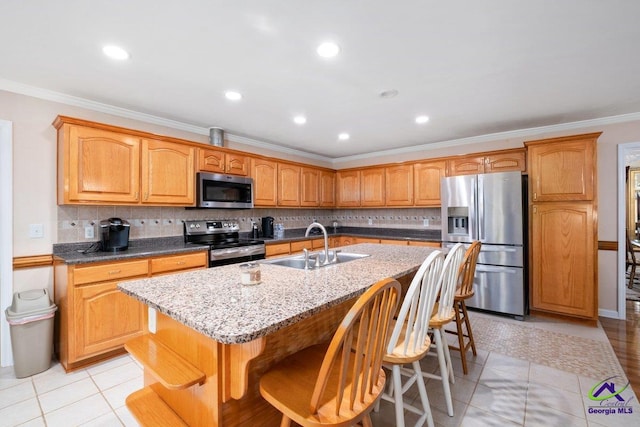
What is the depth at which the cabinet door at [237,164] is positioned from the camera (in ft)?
12.1

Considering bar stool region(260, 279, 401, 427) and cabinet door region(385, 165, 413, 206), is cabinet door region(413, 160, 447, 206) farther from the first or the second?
bar stool region(260, 279, 401, 427)

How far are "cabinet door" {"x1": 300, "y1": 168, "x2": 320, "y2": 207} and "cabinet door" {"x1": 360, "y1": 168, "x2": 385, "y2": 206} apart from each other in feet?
2.54

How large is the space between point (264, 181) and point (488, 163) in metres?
3.02

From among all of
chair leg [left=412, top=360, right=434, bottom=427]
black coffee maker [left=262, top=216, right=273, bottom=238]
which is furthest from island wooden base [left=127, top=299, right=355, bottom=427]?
black coffee maker [left=262, top=216, right=273, bottom=238]

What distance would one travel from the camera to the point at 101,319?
94.8 inches

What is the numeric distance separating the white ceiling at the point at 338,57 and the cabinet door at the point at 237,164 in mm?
554

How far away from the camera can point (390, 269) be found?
1782 millimetres

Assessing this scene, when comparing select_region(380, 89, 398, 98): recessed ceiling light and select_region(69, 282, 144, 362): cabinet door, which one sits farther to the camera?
select_region(380, 89, 398, 98): recessed ceiling light

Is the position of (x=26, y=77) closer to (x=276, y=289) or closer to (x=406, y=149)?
(x=276, y=289)

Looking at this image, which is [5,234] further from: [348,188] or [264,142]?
[348,188]

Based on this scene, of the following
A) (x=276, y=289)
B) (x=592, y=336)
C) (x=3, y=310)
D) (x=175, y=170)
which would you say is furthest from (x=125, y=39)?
(x=592, y=336)

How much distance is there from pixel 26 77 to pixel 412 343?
3409 mm

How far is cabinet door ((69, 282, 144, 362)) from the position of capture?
2301 mm

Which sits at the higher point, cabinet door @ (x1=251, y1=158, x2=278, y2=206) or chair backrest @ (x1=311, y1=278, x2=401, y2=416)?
cabinet door @ (x1=251, y1=158, x2=278, y2=206)
